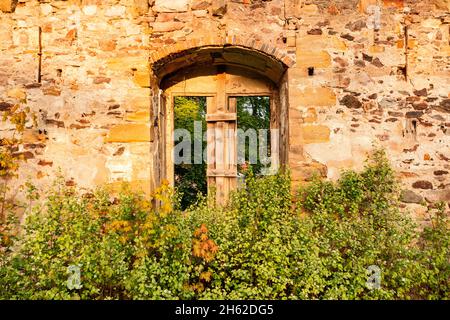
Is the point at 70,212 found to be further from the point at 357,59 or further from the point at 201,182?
the point at 201,182

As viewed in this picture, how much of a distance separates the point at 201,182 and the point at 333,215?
7073 millimetres

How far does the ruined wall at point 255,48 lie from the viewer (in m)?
4.18

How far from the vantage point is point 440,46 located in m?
4.21

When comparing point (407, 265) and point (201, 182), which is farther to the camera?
point (201, 182)

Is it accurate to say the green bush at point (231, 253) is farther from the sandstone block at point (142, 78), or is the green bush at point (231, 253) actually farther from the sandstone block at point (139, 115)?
the sandstone block at point (142, 78)

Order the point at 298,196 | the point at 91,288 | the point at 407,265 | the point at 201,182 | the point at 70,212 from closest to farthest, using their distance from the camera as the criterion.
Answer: the point at 91,288 < the point at 407,265 < the point at 70,212 < the point at 298,196 < the point at 201,182

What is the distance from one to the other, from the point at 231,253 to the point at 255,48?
8.37 feet

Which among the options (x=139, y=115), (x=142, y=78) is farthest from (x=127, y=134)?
(x=142, y=78)

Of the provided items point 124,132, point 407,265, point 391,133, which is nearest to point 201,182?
point 124,132

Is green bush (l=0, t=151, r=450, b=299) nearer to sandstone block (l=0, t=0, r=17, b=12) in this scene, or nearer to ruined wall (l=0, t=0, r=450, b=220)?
ruined wall (l=0, t=0, r=450, b=220)

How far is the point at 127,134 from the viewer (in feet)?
14.1

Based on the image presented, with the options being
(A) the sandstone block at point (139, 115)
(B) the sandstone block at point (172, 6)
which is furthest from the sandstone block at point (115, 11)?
(A) the sandstone block at point (139, 115)

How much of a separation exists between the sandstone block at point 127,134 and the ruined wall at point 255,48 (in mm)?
13

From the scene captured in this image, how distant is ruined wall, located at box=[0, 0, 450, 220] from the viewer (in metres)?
4.18
